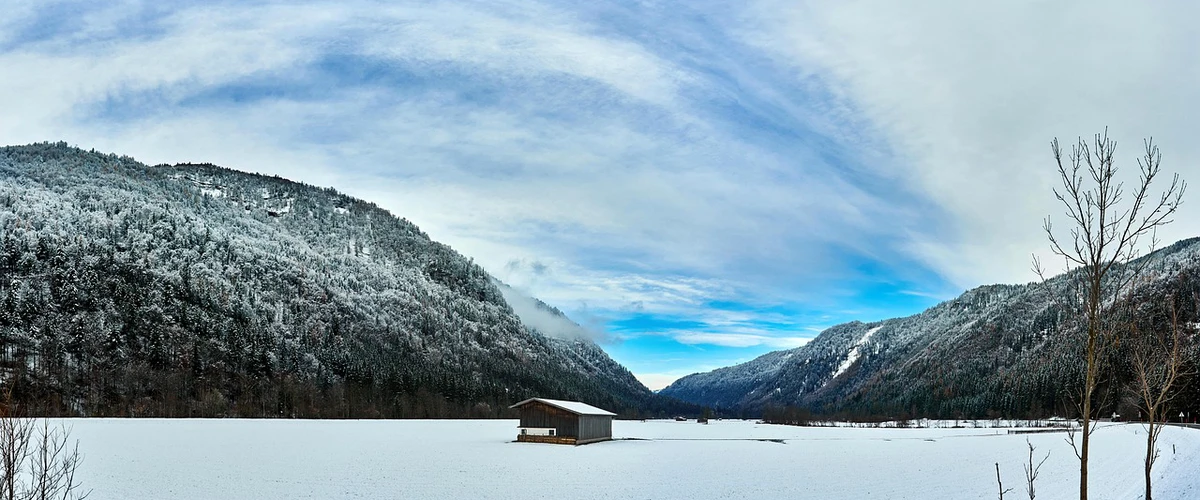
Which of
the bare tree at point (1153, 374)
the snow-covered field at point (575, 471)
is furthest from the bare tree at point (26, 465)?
the bare tree at point (1153, 374)

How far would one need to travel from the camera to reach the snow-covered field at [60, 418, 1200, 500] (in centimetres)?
3388

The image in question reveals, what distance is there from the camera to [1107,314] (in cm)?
1413

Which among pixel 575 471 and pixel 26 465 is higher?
pixel 26 465

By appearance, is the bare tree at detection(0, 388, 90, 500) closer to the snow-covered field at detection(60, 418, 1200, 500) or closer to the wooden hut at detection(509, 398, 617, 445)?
the snow-covered field at detection(60, 418, 1200, 500)

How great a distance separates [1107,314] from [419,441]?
64.6 meters

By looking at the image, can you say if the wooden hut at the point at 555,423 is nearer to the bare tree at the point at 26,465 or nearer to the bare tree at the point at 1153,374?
the bare tree at the point at 26,465

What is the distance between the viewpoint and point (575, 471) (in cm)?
4469

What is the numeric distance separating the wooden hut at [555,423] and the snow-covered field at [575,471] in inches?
146

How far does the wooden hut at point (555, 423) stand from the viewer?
2766 inches

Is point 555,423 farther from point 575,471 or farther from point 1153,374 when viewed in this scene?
point 1153,374

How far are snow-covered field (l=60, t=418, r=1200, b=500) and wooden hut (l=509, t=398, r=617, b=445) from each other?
370 centimetres

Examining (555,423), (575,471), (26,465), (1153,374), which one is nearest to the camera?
(1153,374)

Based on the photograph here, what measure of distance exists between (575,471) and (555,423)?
88.9 ft

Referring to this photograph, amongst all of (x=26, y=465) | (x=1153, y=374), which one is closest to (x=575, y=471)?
(x=26, y=465)
